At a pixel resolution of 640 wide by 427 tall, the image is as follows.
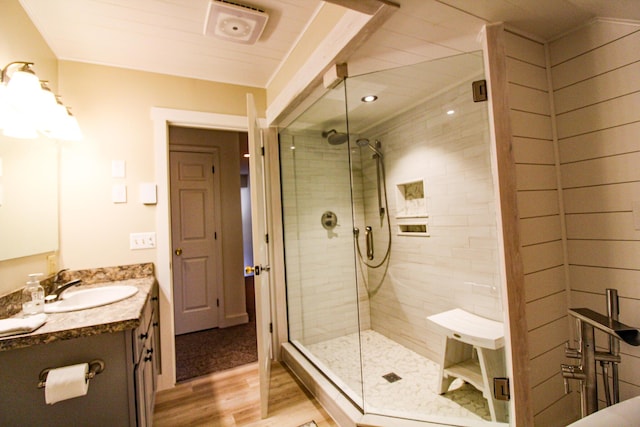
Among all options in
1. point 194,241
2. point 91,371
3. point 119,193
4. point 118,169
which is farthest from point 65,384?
point 194,241

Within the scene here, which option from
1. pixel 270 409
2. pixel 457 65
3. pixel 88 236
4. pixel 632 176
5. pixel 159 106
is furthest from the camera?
pixel 159 106

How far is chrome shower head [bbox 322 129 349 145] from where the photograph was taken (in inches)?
107

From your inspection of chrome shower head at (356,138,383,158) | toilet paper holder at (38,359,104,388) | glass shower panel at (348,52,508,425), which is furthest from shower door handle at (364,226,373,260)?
toilet paper holder at (38,359,104,388)

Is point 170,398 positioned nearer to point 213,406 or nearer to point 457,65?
point 213,406

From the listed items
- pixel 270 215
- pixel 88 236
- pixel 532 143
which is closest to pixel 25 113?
pixel 88 236

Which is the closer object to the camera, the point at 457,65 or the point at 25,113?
the point at 25,113

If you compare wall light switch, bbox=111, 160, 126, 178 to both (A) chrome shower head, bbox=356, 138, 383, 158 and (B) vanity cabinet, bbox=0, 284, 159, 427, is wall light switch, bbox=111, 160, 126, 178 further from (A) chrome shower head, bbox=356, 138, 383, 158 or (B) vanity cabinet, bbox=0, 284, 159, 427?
(A) chrome shower head, bbox=356, 138, 383, 158

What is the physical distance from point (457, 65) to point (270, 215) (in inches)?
70.8

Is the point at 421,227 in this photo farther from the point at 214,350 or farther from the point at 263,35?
the point at 214,350

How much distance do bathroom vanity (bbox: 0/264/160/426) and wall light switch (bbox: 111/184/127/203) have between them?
1034 millimetres

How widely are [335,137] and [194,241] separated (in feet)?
6.65

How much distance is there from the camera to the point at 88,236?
1.97m

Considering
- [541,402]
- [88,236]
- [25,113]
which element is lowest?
[541,402]

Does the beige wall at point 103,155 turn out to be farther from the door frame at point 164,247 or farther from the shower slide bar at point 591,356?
the shower slide bar at point 591,356
